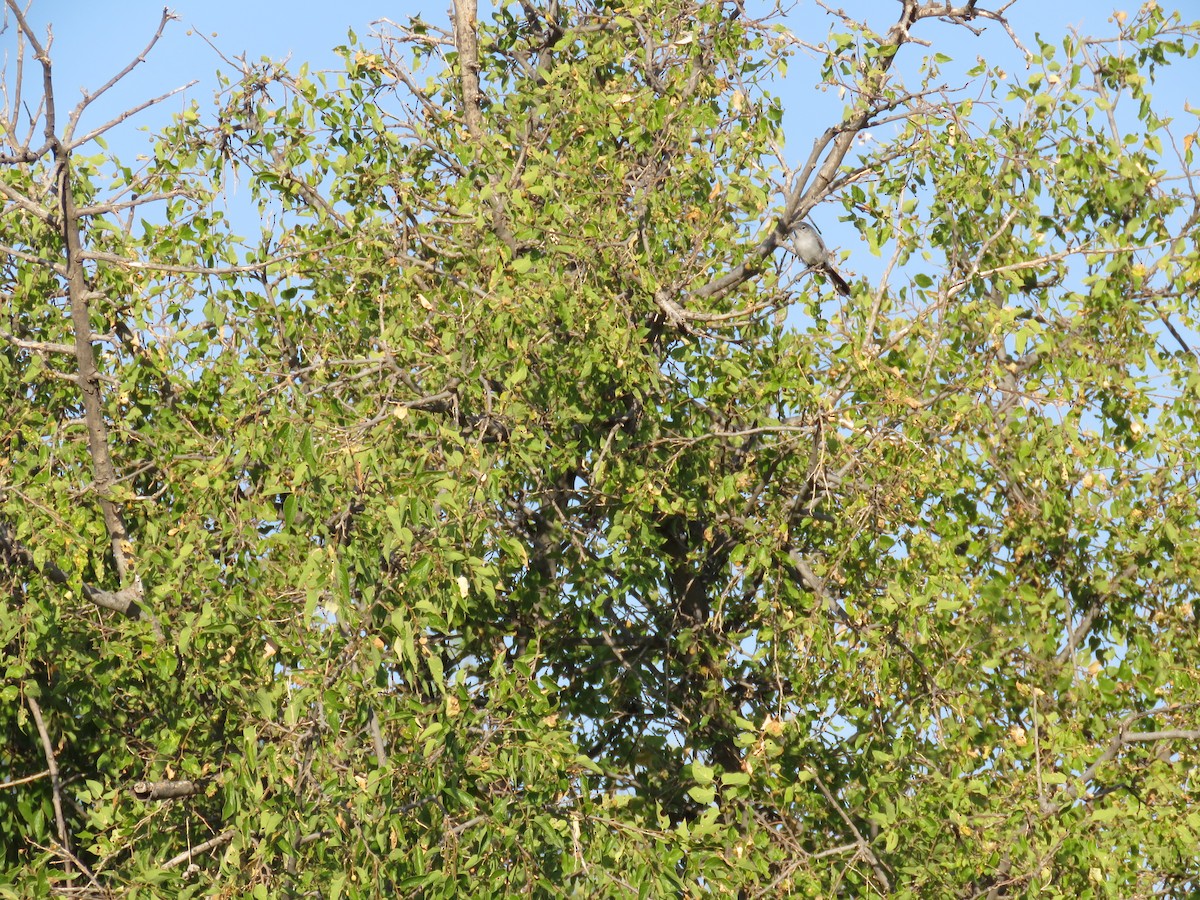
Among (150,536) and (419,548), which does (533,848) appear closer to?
(419,548)

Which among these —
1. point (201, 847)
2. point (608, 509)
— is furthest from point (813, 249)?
point (201, 847)

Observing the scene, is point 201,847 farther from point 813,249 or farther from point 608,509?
point 813,249

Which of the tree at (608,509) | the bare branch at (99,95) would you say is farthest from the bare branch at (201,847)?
the bare branch at (99,95)

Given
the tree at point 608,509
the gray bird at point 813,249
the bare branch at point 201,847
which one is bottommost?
the bare branch at point 201,847

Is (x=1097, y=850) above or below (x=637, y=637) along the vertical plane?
below

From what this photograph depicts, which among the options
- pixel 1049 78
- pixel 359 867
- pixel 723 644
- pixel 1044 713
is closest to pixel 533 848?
pixel 359 867

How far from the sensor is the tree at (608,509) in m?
5.52

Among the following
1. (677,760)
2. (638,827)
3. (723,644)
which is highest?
(723,644)

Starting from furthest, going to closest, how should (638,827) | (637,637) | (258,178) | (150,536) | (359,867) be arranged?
(258,178) < (637,637) < (150,536) < (638,827) < (359,867)

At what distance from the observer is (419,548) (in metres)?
5.40

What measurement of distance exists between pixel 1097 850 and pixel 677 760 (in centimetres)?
232

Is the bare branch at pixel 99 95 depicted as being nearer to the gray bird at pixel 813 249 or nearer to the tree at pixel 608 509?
the tree at pixel 608 509

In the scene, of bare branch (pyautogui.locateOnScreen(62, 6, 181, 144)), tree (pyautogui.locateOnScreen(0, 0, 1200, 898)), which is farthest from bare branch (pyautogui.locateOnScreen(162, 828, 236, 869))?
bare branch (pyautogui.locateOnScreen(62, 6, 181, 144))

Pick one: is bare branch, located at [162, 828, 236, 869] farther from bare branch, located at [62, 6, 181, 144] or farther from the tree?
bare branch, located at [62, 6, 181, 144]
